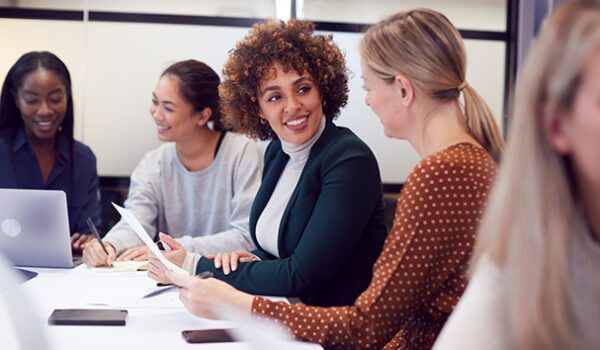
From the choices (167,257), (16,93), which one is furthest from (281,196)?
(16,93)

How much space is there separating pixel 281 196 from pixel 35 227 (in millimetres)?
728

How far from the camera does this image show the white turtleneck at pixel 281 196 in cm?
215

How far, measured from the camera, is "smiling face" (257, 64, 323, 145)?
2.15 meters

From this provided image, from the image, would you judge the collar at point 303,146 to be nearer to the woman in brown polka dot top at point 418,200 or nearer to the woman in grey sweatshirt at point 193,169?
the woman in brown polka dot top at point 418,200

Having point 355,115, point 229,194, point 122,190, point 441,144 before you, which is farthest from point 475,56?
point 441,144

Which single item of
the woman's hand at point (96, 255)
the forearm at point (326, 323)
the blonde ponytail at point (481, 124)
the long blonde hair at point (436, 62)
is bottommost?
the woman's hand at point (96, 255)

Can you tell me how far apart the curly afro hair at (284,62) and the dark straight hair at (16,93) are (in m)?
1.15

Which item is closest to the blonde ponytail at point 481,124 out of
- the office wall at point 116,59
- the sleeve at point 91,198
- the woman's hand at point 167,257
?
the woman's hand at point 167,257

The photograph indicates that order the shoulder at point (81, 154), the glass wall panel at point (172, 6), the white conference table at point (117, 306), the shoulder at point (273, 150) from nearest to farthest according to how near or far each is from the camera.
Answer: the white conference table at point (117, 306) < the shoulder at point (273, 150) < the shoulder at point (81, 154) < the glass wall panel at point (172, 6)

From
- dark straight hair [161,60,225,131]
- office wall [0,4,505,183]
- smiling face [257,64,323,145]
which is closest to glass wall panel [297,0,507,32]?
office wall [0,4,505,183]

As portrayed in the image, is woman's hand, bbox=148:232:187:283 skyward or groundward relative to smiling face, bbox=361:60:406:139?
groundward

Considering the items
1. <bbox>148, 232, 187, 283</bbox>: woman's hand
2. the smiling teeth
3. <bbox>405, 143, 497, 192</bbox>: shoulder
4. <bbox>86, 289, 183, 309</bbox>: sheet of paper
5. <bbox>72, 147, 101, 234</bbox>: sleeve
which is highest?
<bbox>405, 143, 497, 192</bbox>: shoulder

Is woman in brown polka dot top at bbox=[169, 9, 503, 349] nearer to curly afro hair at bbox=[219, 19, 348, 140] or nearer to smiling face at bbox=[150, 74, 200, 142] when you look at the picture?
curly afro hair at bbox=[219, 19, 348, 140]

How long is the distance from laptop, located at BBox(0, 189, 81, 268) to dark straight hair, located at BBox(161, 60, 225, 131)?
1119mm
